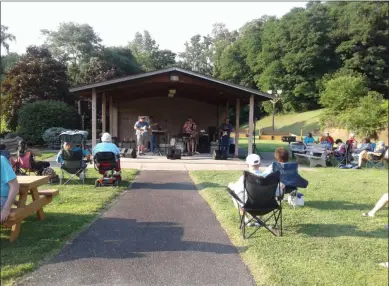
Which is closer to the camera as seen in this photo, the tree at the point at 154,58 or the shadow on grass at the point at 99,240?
the shadow on grass at the point at 99,240

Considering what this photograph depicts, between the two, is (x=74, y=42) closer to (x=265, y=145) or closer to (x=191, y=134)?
(x=265, y=145)

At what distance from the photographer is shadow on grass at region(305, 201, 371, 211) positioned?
6.43 m

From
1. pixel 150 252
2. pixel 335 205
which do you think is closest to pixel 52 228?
pixel 150 252

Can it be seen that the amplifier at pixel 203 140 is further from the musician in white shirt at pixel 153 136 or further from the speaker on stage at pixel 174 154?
the speaker on stage at pixel 174 154

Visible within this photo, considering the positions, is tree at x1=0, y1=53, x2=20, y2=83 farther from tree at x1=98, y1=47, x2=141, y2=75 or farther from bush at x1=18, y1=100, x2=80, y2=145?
tree at x1=98, y1=47, x2=141, y2=75

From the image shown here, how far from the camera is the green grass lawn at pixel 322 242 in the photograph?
3488 mm

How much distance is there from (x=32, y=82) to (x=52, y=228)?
20.4 m

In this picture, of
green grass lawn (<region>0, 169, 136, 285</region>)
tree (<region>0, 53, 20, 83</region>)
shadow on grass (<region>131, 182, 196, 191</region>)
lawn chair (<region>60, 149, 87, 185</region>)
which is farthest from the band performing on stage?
green grass lawn (<region>0, 169, 136, 285</region>)

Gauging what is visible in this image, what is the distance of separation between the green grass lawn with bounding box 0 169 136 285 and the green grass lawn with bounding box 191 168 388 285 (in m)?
1.99

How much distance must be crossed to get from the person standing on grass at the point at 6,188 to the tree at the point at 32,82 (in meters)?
20.0

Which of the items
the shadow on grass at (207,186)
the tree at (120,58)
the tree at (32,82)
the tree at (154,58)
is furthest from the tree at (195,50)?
the shadow on grass at (207,186)

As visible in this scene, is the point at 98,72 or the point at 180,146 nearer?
the point at 180,146

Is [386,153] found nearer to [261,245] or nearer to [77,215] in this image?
[261,245]

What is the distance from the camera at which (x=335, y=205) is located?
21.9 feet
